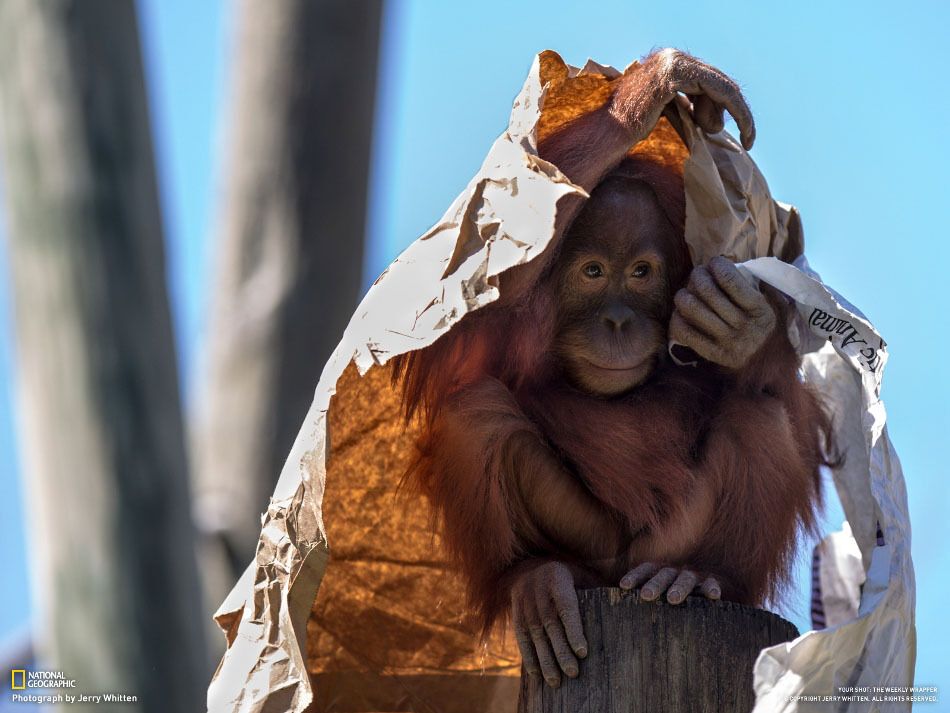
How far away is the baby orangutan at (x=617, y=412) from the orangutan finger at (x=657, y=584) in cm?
14

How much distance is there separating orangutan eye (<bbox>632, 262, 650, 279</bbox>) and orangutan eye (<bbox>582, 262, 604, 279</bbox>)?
6cm

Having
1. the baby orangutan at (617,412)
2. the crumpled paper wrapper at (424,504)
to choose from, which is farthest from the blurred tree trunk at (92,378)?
the baby orangutan at (617,412)

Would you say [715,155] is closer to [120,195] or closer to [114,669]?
[120,195]

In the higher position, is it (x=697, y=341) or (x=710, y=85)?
(x=710, y=85)

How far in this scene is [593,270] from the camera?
2.68 meters

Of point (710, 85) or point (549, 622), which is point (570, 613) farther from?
point (710, 85)

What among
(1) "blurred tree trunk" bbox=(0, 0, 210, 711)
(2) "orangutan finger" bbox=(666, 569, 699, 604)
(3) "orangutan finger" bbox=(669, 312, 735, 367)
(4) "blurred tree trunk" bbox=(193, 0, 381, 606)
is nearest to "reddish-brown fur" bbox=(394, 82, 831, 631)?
(3) "orangutan finger" bbox=(669, 312, 735, 367)

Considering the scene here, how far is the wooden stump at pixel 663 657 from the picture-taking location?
2199 millimetres

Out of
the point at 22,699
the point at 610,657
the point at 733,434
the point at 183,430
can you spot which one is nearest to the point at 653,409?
the point at 733,434

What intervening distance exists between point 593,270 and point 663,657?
2.50 feet

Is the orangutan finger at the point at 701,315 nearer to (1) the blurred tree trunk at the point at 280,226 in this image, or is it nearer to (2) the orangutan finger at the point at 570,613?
(2) the orangutan finger at the point at 570,613

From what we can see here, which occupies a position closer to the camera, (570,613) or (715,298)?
(570,613)

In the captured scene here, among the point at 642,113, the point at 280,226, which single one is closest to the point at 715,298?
the point at 642,113

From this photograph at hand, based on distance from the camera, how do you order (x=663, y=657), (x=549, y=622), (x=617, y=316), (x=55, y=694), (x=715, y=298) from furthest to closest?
(x=55, y=694), (x=617, y=316), (x=715, y=298), (x=549, y=622), (x=663, y=657)
